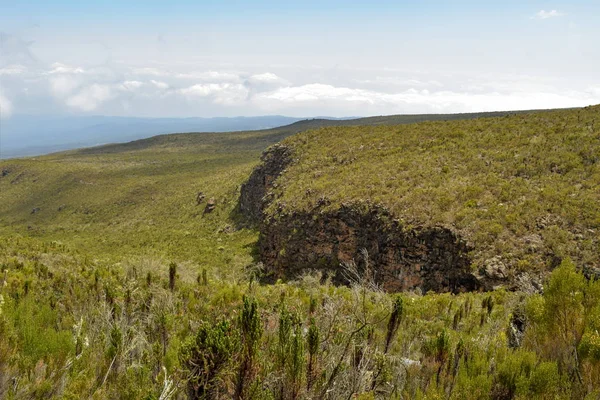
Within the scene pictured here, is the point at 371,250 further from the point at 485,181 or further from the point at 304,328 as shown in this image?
the point at 304,328

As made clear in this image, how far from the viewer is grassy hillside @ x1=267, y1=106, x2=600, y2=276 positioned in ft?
50.9

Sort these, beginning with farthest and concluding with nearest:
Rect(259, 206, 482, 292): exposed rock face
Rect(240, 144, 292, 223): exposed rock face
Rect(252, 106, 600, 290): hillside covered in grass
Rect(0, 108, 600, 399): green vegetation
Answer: Rect(240, 144, 292, 223): exposed rock face → Rect(259, 206, 482, 292): exposed rock face → Rect(252, 106, 600, 290): hillside covered in grass → Rect(0, 108, 600, 399): green vegetation

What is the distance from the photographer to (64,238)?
4216 centimetres

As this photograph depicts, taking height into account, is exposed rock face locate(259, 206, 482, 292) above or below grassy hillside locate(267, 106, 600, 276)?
below

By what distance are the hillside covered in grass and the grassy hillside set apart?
2.1 inches

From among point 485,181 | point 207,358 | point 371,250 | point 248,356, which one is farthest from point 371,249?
point 207,358

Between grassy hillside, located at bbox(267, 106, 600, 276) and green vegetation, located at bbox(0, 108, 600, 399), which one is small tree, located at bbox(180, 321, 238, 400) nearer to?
green vegetation, located at bbox(0, 108, 600, 399)

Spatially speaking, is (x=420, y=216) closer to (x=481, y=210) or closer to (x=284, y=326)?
(x=481, y=210)

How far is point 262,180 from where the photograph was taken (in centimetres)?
3706

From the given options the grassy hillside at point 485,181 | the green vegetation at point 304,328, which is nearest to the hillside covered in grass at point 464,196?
the grassy hillside at point 485,181

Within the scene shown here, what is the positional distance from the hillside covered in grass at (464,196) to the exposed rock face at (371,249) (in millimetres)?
70

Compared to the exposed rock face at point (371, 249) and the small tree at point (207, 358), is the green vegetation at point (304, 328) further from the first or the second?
the exposed rock face at point (371, 249)

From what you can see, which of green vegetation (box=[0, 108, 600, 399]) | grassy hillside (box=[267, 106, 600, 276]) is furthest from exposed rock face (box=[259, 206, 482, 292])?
green vegetation (box=[0, 108, 600, 399])

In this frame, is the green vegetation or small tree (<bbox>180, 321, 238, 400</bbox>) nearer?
small tree (<bbox>180, 321, 238, 400</bbox>)
